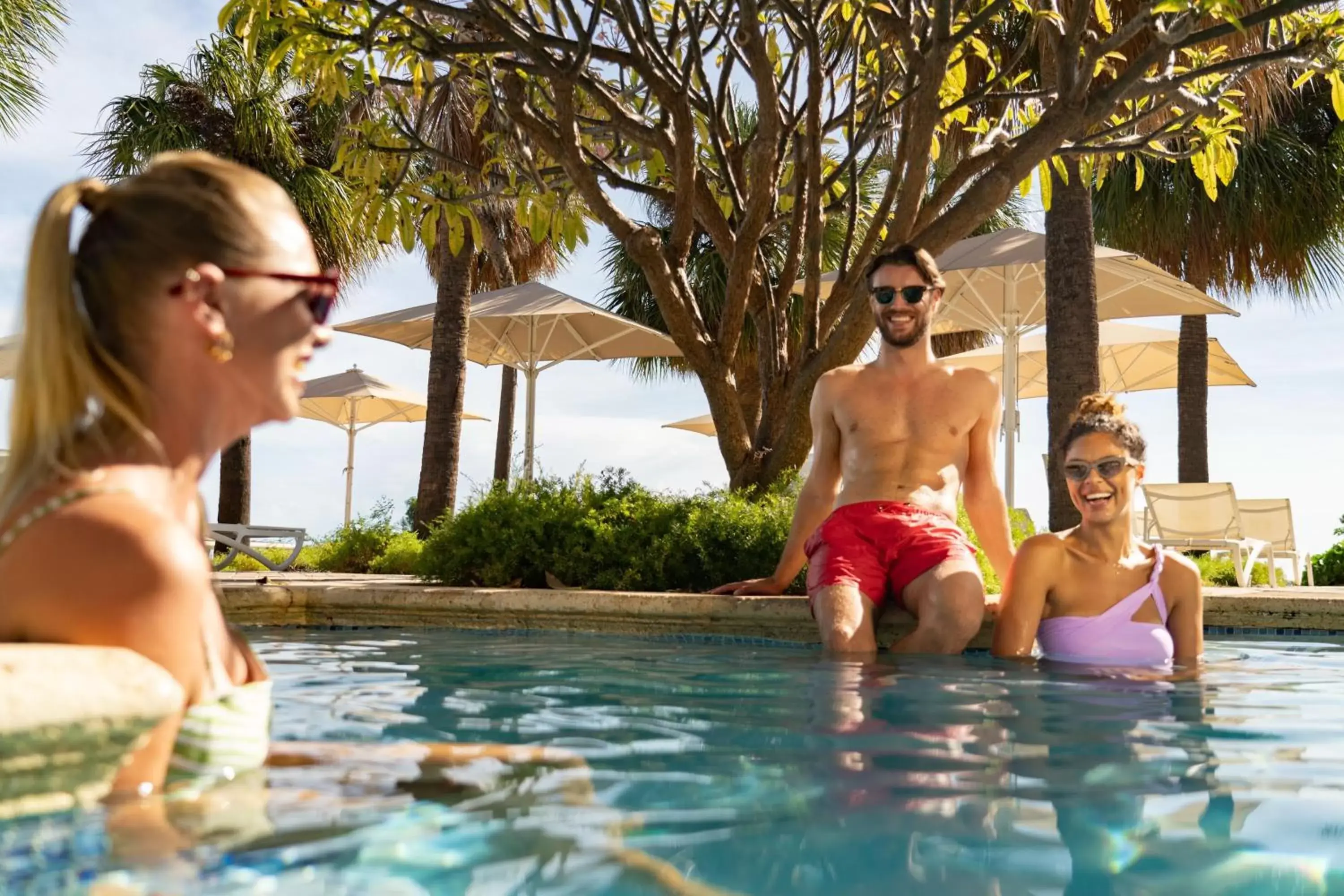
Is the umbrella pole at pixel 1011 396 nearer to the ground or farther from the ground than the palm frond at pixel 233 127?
nearer to the ground

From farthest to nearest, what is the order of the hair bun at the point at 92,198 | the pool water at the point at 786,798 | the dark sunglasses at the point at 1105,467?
the dark sunglasses at the point at 1105,467 < the pool water at the point at 786,798 < the hair bun at the point at 92,198

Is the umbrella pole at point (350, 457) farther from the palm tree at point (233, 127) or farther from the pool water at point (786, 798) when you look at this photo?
the pool water at point (786, 798)

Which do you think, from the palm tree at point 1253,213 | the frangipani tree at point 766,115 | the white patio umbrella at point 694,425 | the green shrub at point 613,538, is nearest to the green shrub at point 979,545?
the green shrub at point 613,538

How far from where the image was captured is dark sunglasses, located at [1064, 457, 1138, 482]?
4727 mm

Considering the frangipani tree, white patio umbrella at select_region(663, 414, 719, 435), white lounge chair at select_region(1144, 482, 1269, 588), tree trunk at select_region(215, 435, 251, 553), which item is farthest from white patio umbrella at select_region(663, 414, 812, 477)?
the frangipani tree

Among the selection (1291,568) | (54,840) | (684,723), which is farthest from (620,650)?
(1291,568)

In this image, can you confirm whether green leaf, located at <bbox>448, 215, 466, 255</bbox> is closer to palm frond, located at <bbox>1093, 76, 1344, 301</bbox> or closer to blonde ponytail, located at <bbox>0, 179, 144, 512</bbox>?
blonde ponytail, located at <bbox>0, 179, 144, 512</bbox>

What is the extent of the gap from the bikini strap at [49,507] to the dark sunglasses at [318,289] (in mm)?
375

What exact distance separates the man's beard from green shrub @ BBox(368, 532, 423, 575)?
7.47 metres

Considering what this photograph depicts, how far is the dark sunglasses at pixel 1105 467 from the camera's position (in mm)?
4727

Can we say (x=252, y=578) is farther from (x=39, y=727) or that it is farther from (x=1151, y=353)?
(x=1151, y=353)

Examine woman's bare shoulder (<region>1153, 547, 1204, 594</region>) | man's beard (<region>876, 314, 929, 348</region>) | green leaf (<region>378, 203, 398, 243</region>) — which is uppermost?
green leaf (<region>378, 203, 398, 243</region>)

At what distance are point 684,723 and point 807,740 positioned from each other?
1.55 ft

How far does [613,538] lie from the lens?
25.6ft
